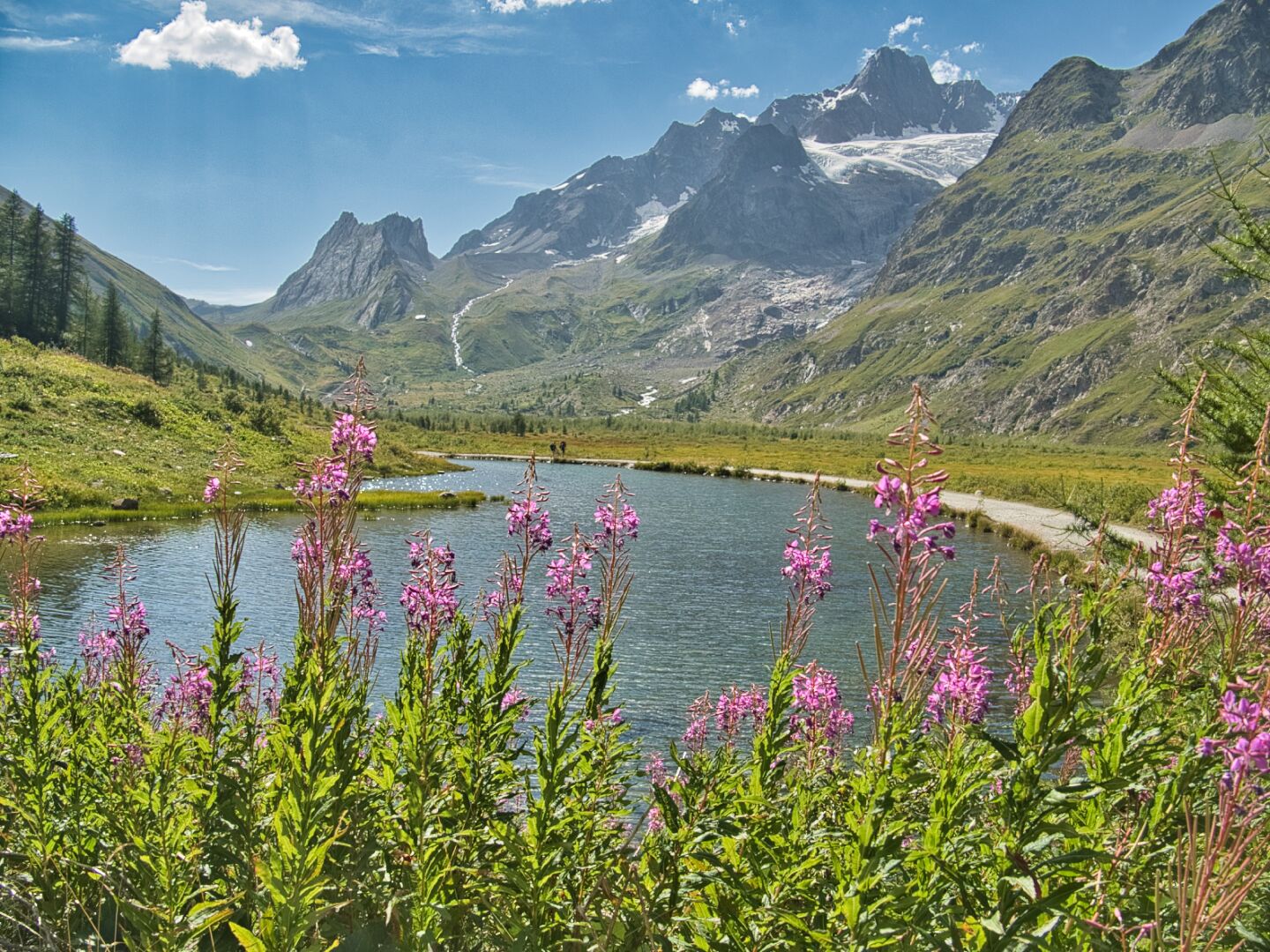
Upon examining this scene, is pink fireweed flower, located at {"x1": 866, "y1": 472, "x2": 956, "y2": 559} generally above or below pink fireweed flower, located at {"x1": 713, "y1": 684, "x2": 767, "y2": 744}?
above

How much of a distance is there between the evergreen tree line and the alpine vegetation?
140850 millimetres

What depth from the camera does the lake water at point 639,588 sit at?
29.3 m

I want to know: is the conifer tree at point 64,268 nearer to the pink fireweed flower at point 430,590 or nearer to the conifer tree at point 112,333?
the conifer tree at point 112,333

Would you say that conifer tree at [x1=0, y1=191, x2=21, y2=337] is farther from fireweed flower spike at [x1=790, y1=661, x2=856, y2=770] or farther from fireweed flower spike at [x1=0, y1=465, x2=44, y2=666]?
fireweed flower spike at [x1=790, y1=661, x2=856, y2=770]

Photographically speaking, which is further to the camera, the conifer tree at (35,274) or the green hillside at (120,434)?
the conifer tree at (35,274)

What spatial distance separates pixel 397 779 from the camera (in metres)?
5.23

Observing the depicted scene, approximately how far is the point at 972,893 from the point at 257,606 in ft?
122

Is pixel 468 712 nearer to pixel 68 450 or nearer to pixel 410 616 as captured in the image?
pixel 410 616

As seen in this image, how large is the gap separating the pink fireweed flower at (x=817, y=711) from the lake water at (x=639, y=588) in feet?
17.4

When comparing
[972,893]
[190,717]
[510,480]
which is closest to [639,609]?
[190,717]

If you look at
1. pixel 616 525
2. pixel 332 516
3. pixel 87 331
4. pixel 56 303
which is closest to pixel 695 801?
pixel 616 525

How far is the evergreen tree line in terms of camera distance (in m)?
129


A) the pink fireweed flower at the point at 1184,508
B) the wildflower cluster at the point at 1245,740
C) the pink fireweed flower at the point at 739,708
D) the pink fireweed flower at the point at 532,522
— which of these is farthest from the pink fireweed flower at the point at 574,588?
the wildflower cluster at the point at 1245,740

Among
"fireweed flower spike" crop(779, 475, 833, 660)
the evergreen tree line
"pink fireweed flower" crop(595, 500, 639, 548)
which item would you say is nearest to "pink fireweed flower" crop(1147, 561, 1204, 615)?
"fireweed flower spike" crop(779, 475, 833, 660)
